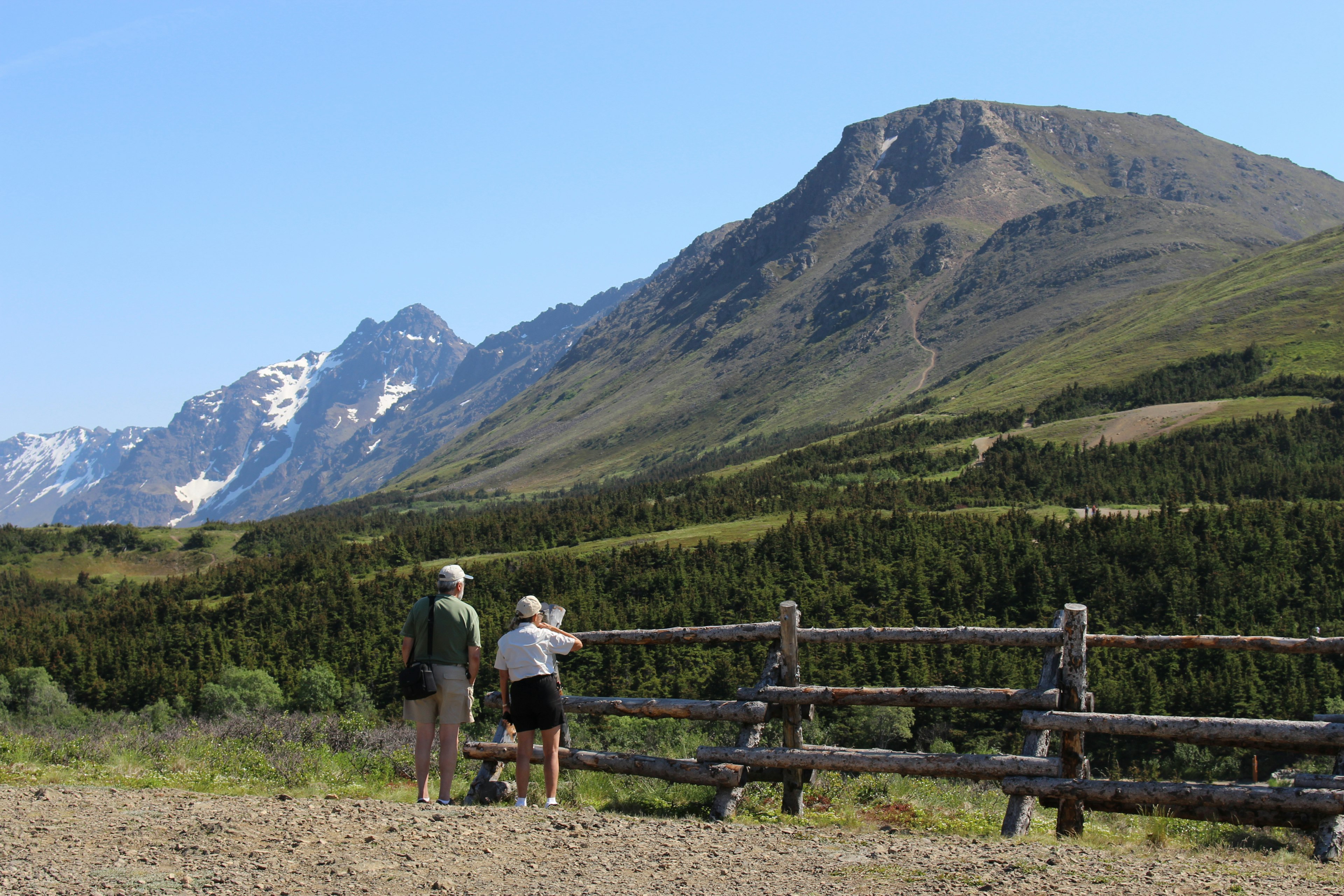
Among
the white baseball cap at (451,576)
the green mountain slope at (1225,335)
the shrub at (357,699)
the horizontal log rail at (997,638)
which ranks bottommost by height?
the shrub at (357,699)

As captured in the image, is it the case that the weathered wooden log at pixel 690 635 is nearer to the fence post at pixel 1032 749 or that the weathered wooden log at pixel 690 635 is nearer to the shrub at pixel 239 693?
the fence post at pixel 1032 749

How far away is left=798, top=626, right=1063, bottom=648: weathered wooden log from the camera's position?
448 inches

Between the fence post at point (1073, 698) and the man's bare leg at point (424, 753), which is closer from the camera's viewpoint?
the fence post at point (1073, 698)

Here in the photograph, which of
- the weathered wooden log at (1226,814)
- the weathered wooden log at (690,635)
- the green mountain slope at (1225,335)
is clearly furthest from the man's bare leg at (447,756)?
the green mountain slope at (1225,335)

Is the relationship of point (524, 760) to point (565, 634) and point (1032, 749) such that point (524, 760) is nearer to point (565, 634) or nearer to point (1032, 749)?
point (565, 634)

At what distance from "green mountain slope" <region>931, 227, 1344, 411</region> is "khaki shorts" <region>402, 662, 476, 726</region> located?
6017 inches

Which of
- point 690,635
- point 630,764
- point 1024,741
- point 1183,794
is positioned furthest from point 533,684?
point 1183,794

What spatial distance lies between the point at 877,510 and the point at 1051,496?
20965 millimetres

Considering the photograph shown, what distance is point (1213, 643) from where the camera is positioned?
486 inches

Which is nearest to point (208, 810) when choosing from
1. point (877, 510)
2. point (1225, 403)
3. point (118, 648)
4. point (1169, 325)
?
point (118, 648)

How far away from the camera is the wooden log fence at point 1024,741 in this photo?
1008 cm

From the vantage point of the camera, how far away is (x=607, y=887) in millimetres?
8430

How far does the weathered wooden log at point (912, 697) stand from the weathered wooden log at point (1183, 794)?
0.90m

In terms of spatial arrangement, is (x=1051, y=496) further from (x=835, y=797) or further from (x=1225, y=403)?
(x=835, y=797)
